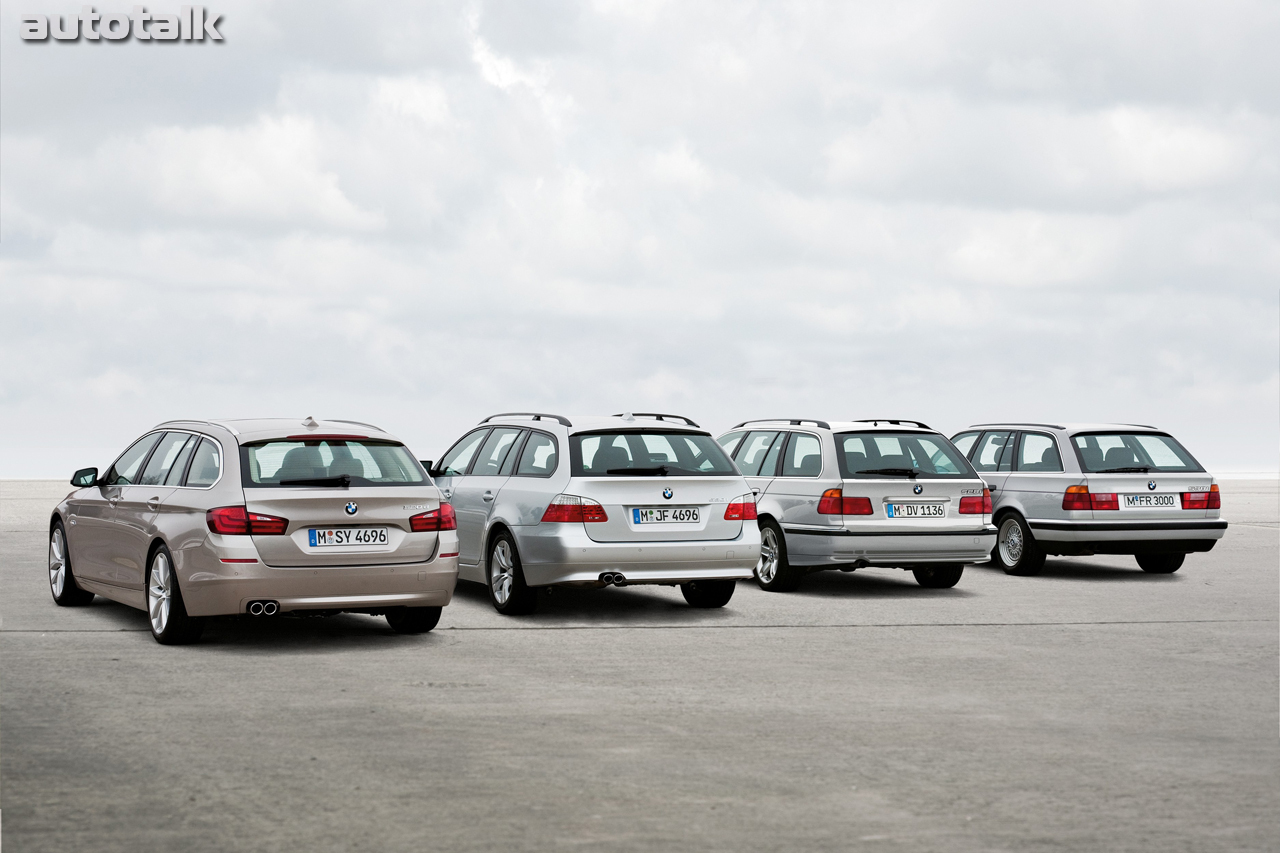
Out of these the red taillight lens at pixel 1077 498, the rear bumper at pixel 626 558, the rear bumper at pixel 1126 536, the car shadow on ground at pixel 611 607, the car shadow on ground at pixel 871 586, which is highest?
the red taillight lens at pixel 1077 498

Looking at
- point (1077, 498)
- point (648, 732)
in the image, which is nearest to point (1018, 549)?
point (1077, 498)

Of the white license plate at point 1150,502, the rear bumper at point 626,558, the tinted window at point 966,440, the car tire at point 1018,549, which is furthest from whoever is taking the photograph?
the tinted window at point 966,440

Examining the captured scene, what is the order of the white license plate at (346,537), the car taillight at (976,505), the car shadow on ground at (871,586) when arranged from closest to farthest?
the white license plate at (346,537) < the car taillight at (976,505) < the car shadow on ground at (871,586)

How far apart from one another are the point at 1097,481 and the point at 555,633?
7369 mm

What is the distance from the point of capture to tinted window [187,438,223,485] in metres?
10.6

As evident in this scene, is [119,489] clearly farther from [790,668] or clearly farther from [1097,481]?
[1097,481]

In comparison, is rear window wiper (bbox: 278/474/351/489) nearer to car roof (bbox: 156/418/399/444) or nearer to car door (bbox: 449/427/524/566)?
car roof (bbox: 156/418/399/444)

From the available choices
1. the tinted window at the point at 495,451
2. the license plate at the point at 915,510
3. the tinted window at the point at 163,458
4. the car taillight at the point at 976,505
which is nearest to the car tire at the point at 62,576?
the tinted window at the point at 163,458

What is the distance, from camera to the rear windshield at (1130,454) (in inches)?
653

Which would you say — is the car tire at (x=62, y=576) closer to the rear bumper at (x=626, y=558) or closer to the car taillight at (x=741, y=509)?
the rear bumper at (x=626, y=558)

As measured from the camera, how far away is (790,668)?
31.8ft

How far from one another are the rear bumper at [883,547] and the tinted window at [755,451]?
108 centimetres

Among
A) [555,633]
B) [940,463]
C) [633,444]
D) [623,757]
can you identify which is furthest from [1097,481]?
[623,757]

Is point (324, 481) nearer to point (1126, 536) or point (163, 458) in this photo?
point (163, 458)
